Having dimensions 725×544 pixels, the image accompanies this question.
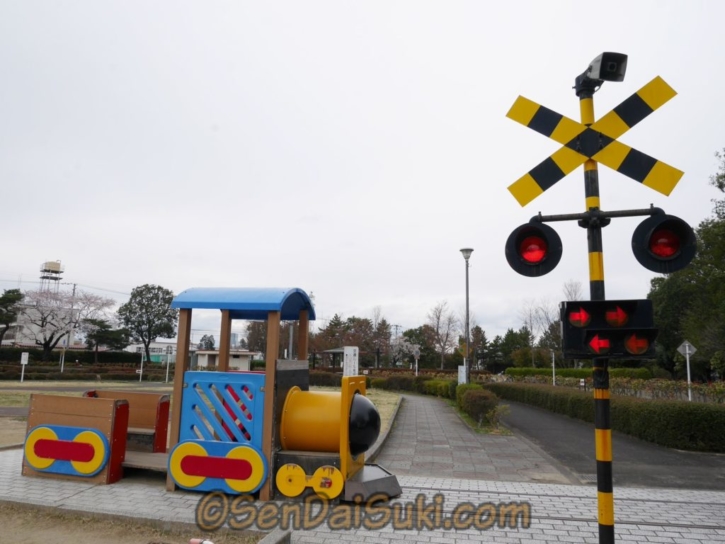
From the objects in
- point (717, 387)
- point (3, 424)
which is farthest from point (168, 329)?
point (717, 387)

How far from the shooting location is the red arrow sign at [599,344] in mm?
3285

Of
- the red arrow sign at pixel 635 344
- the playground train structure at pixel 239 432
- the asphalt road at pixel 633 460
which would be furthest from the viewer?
the asphalt road at pixel 633 460

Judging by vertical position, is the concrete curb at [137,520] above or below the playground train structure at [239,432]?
below

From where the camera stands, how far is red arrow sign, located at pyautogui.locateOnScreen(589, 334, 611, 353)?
129 inches

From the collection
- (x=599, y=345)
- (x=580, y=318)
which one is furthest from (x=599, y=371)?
(x=580, y=318)

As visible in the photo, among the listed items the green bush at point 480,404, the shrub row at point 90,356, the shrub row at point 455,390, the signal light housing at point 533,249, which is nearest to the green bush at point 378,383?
the shrub row at point 455,390

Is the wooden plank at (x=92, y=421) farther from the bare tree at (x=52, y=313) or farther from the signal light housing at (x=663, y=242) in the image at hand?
the bare tree at (x=52, y=313)

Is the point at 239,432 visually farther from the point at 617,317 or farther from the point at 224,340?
the point at 617,317

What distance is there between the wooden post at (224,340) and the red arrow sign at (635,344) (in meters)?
5.25

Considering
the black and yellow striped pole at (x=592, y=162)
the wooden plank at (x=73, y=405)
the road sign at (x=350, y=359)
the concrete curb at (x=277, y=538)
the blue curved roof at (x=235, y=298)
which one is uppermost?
the black and yellow striped pole at (x=592, y=162)

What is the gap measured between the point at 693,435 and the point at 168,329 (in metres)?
60.4

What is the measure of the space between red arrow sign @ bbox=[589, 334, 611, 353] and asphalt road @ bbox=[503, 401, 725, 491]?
5049mm

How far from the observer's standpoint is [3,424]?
12.0 m

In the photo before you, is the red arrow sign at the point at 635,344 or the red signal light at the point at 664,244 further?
the red signal light at the point at 664,244
